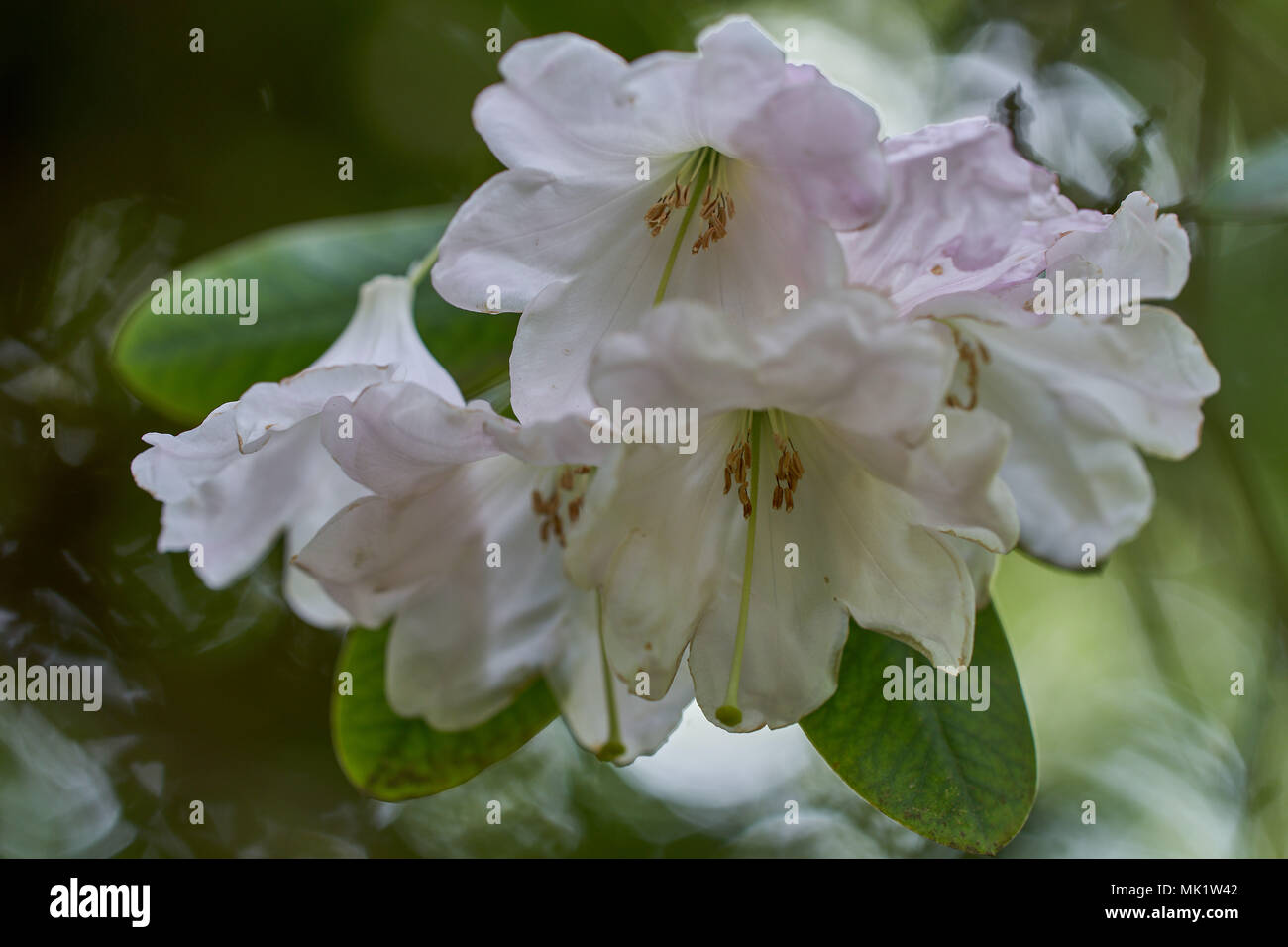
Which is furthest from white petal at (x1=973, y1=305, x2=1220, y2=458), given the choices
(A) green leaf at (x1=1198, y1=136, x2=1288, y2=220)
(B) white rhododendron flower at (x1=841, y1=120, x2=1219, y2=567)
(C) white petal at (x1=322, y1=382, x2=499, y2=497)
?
(A) green leaf at (x1=1198, y1=136, x2=1288, y2=220)

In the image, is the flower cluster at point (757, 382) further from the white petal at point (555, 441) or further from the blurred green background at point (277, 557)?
the blurred green background at point (277, 557)

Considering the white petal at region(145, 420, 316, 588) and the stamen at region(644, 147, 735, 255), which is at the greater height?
the stamen at region(644, 147, 735, 255)

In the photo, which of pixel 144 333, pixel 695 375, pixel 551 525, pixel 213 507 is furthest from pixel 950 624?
pixel 144 333

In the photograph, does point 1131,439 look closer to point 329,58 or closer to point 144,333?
point 144,333

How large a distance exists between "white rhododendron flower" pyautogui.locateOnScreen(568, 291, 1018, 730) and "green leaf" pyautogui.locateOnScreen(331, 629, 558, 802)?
0.32 m

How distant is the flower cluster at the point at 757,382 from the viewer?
635 millimetres

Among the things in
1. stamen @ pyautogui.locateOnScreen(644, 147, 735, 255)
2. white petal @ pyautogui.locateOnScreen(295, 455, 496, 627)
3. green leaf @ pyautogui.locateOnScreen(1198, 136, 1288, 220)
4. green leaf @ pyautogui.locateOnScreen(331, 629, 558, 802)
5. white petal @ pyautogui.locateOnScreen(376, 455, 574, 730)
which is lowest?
green leaf @ pyautogui.locateOnScreen(331, 629, 558, 802)

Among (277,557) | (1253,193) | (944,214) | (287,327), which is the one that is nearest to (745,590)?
(944,214)

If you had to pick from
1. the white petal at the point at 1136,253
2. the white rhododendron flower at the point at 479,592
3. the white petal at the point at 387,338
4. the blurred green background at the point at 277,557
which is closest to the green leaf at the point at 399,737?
the white rhododendron flower at the point at 479,592

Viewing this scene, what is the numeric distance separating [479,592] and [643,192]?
15.7 inches

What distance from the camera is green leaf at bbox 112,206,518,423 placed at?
118 centimetres

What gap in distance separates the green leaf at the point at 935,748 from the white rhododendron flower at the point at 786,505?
0.42 ft

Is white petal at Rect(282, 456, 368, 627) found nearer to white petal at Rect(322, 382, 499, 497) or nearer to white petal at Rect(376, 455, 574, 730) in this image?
white petal at Rect(376, 455, 574, 730)

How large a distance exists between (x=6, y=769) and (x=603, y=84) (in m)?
2.30
